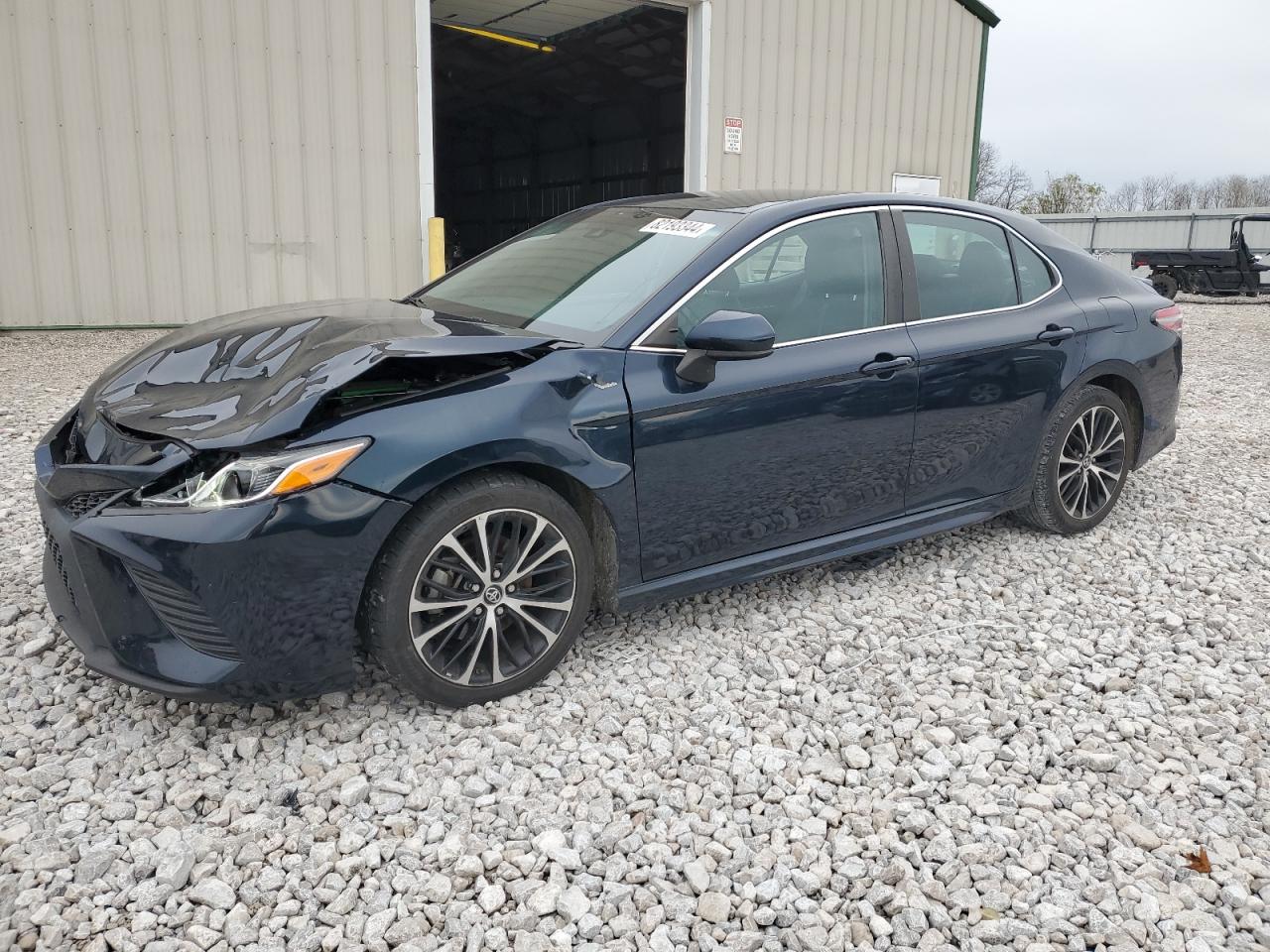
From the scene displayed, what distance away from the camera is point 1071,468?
457cm

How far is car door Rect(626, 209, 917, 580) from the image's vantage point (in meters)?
3.28

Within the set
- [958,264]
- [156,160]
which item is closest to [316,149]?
[156,160]

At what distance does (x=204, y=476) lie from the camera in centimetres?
267

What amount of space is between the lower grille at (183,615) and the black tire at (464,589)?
1.33ft

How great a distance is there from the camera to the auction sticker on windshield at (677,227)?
3.64 metres

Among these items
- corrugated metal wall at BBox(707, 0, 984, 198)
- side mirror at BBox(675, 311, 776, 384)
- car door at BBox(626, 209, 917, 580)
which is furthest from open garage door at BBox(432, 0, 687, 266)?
side mirror at BBox(675, 311, 776, 384)

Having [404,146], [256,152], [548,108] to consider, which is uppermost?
[548,108]

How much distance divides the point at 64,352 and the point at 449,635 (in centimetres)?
783

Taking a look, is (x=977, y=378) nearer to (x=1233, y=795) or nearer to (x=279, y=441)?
(x=1233, y=795)

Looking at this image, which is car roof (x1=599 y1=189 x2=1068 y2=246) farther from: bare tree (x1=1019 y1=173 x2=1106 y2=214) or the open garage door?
bare tree (x1=1019 y1=173 x2=1106 y2=214)

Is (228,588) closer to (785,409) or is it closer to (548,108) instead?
(785,409)

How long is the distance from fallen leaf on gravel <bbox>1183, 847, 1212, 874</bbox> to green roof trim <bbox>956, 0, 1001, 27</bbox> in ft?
49.9

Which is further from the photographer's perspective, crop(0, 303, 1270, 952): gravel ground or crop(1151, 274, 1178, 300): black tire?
crop(1151, 274, 1178, 300): black tire

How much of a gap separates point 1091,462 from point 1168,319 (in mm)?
861
